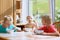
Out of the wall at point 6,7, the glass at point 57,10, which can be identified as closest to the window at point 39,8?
the glass at point 57,10

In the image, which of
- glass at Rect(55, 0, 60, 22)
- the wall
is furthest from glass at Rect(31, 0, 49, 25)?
the wall

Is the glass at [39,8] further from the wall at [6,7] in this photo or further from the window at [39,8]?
the wall at [6,7]

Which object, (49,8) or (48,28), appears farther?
(49,8)

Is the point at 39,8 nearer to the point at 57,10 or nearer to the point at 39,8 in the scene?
the point at 39,8

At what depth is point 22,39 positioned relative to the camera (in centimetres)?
190

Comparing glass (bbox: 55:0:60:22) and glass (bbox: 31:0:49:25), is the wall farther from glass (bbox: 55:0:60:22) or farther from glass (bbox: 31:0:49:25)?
glass (bbox: 55:0:60:22)

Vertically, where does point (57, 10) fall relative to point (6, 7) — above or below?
below

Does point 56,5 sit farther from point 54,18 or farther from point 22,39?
point 22,39

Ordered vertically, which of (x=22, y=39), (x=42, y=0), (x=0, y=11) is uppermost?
(x=42, y=0)

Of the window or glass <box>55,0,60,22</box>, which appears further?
the window

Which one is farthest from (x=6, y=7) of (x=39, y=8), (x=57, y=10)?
(x=57, y=10)

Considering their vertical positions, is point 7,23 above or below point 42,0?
below

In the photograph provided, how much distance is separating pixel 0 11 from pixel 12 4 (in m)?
0.40

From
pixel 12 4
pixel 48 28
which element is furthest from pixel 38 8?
pixel 48 28
